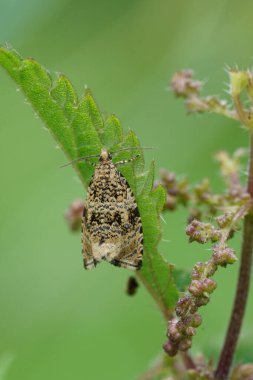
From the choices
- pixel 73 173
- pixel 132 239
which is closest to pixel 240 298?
pixel 132 239

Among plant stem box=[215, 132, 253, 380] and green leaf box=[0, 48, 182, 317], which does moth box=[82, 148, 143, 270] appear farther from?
plant stem box=[215, 132, 253, 380]

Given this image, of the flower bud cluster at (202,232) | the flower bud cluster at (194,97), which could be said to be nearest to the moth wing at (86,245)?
the flower bud cluster at (194,97)

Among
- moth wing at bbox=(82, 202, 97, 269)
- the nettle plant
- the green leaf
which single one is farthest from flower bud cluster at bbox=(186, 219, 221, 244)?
moth wing at bbox=(82, 202, 97, 269)

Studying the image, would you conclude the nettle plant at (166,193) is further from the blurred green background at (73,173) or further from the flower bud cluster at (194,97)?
the blurred green background at (73,173)

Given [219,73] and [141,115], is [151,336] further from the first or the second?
→ [219,73]

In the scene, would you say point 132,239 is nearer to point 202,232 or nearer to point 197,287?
point 202,232

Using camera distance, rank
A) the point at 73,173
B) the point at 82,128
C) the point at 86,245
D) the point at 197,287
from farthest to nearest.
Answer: the point at 73,173, the point at 86,245, the point at 82,128, the point at 197,287
